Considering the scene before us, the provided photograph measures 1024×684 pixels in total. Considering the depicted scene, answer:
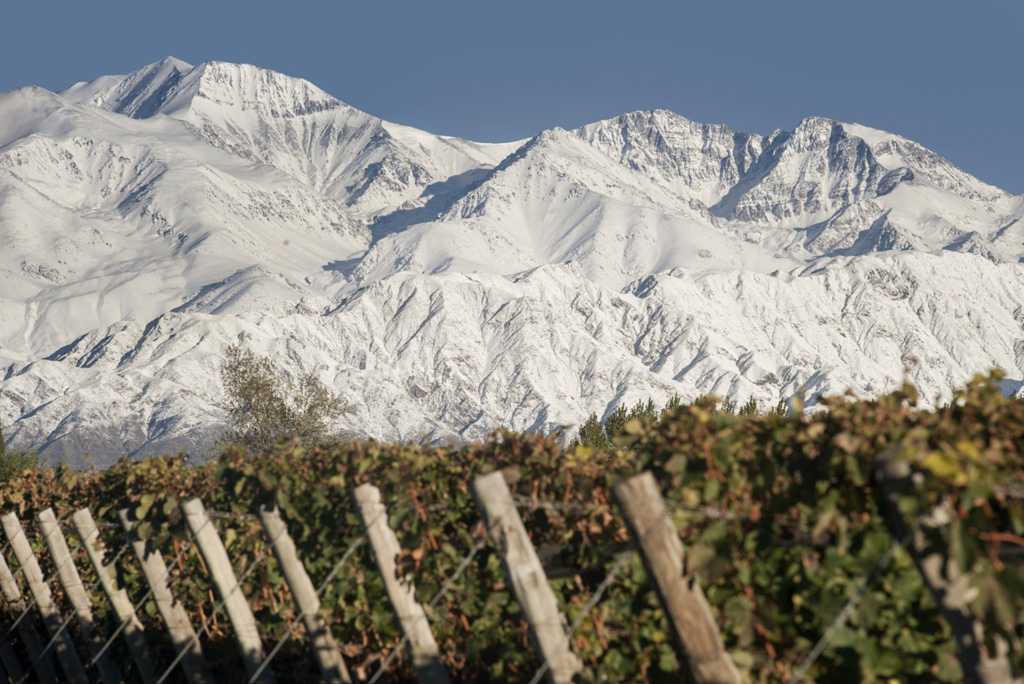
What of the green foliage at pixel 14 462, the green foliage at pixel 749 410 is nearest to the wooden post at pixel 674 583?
the green foliage at pixel 749 410

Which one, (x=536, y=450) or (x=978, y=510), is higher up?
(x=536, y=450)

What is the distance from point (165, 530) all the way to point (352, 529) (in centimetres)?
257

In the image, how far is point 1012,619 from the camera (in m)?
4.13

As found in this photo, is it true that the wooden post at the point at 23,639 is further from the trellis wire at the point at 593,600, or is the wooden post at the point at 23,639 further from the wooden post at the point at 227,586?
the trellis wire at the point at 593,600

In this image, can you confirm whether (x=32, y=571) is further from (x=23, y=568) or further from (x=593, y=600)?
(x=593, y=600)

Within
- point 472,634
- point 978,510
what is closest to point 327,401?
point 472,634

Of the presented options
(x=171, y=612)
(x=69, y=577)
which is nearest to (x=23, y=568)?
(x=69, y=577)

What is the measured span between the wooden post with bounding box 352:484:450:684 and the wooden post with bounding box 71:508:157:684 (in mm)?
4794

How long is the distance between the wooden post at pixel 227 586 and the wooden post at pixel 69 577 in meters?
3.55

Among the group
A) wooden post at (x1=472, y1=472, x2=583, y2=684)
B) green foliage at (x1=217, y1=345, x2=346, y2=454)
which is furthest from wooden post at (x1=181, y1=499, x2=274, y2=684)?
green foliage at (x1=217, y1=345, x2=346, y2=454)

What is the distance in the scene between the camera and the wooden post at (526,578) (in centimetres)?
641

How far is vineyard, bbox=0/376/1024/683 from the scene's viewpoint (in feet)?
14.7

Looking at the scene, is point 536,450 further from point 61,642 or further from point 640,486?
point 61,642

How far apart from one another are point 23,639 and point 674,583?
11268 millimetres
